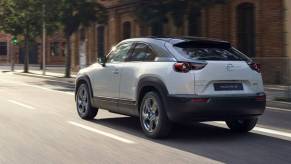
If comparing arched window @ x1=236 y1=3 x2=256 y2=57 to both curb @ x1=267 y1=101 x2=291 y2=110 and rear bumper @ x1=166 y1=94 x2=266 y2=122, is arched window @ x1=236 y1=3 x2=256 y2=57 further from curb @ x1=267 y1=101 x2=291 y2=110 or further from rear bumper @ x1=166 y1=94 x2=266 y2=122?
rear bumper @ x1=166 y1=94 x2=266 y2=122

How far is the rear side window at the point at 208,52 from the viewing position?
892 cm

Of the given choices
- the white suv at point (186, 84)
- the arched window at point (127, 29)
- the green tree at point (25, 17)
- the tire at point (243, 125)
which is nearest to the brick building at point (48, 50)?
the green tree at point (25, 17)

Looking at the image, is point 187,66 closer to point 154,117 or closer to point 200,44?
point 200,44

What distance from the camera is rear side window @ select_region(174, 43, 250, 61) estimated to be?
8922 millimetres

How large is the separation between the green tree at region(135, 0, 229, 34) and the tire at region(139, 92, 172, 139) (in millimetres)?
14193

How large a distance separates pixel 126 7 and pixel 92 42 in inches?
261

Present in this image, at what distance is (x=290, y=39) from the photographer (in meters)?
23.2

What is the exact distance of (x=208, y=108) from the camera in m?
8.52

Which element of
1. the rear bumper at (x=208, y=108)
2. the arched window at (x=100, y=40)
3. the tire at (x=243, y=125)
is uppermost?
the arched window at (x=100, y=40)

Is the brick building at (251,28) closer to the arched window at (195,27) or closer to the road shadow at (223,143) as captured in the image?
the arched window at (195,27)

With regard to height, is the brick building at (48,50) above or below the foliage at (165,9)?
below

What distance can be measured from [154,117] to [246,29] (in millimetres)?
17862

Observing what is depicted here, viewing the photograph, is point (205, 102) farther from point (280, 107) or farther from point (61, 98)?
point (61, 98)

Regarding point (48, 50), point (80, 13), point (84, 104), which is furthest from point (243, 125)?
point (48, 50)
